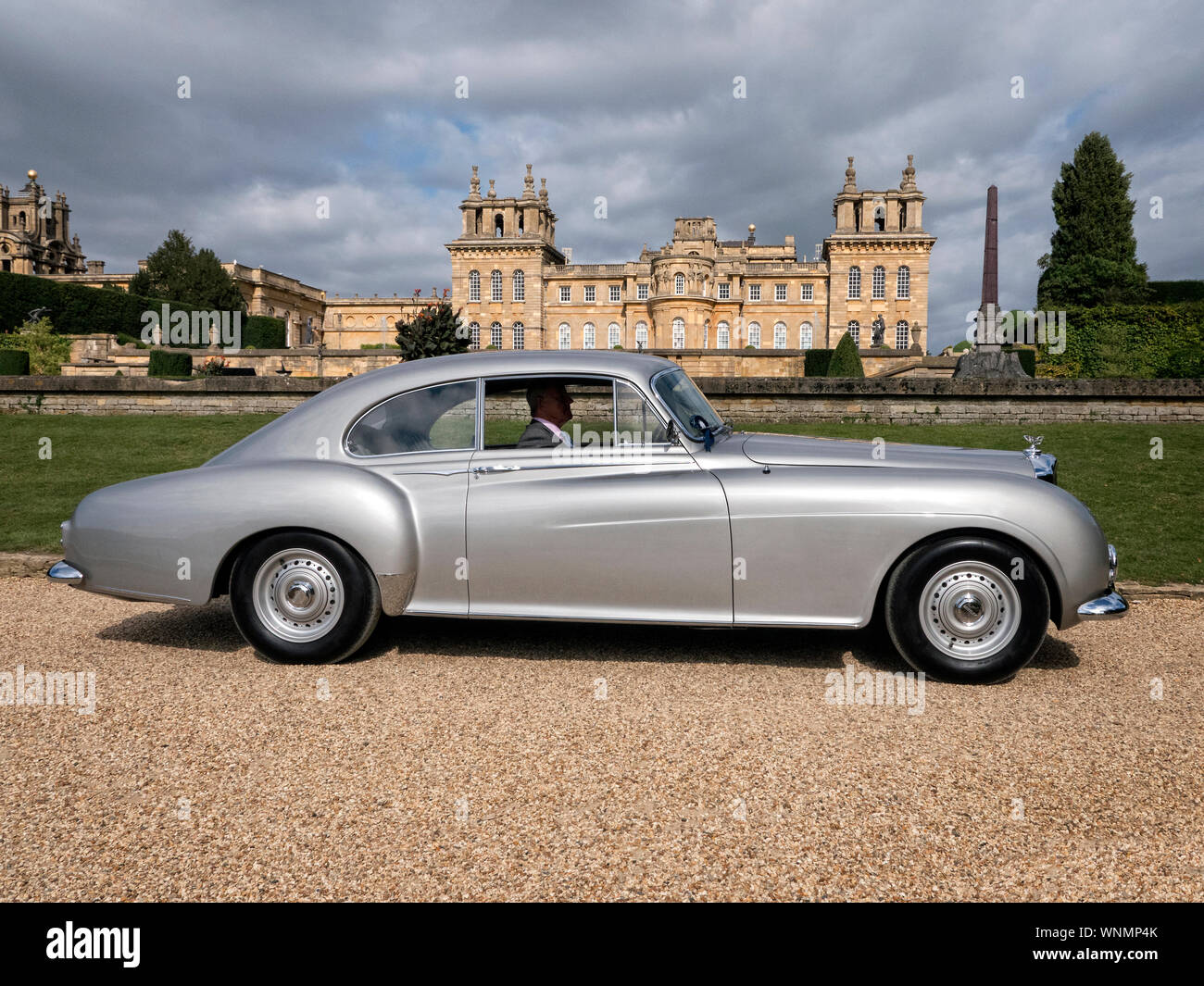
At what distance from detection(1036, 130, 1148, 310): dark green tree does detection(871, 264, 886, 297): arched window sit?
782 inches

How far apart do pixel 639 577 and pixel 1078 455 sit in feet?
28.0

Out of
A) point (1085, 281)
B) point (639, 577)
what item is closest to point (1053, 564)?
point (639, 577)

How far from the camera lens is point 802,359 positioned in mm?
37750

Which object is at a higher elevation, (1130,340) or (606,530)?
(1130,340)

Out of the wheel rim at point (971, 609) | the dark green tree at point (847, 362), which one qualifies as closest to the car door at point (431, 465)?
the wheel rim at point (971, 609)

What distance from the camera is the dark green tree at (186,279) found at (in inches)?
2296

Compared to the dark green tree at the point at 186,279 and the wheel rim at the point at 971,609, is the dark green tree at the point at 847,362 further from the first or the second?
the dark green tree at the point at 186,279

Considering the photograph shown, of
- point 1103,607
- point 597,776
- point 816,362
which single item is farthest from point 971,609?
point 816,362

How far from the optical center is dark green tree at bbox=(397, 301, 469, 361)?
17938 millimetres

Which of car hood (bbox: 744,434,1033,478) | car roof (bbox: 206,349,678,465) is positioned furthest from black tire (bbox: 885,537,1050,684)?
car roof (bbox: 206,349,678,465)

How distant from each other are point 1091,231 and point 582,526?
50482mm

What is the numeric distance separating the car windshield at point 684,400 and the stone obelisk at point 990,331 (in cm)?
1565

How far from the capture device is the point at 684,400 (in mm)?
4383

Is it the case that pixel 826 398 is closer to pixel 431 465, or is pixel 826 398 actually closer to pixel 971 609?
pixel 971 609
